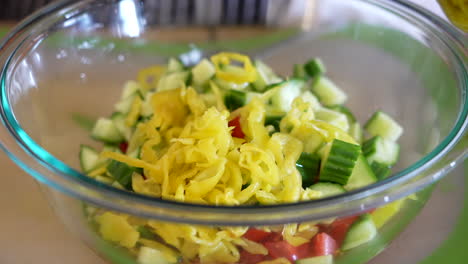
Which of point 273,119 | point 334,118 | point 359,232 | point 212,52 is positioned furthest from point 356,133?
point 212,52

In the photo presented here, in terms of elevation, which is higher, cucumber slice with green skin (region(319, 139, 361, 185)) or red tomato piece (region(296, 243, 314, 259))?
cucumber slice with green skin (region(319, 139, 361, 185))

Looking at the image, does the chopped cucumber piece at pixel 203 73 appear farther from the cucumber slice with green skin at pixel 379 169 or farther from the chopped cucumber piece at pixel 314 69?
the cucumber slice with green skin at pixel 379 169

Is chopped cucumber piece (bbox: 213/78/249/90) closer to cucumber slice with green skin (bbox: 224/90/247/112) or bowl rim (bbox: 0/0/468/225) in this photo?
cucumber slice with green skin (bbox: 224/90/247/112)

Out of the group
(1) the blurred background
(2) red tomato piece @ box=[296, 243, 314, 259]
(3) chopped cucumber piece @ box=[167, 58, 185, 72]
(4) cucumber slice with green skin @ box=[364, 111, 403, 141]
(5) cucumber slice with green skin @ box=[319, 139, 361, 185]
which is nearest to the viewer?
(2) red tomato piece @ box=[296, 243, 314, 259]

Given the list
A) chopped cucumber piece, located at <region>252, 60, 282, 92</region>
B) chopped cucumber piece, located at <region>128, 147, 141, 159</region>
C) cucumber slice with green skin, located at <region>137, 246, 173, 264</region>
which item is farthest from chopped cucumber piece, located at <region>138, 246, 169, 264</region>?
chopped cucumber piece, located at <region>252, 60, 282, 92</region>

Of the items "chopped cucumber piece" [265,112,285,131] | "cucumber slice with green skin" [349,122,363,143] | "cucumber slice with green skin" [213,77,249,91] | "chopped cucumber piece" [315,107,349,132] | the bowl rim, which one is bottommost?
"cucumber slice with green skin" [349,122,363,143]

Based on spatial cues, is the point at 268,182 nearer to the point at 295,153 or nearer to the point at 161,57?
the point at 295,153

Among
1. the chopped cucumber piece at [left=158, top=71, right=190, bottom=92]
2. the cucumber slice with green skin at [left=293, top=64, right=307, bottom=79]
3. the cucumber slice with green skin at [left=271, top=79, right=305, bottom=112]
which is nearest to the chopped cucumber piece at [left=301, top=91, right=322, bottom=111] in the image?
the cucumber slice with green skin at [left=271, top=79, right=305, bottom=112]

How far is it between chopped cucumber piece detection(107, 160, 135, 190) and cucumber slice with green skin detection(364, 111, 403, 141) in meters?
0.47

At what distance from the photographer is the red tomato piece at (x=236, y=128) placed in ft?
2.82

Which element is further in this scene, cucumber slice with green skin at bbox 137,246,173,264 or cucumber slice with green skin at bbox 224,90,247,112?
cucumber slice with green skin at bbox 224,90,247,112

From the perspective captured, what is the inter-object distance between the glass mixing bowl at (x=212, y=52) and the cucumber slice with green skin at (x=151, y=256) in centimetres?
1

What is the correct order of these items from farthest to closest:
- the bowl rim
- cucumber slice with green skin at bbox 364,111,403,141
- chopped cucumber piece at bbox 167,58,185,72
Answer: chopped cucumber piece at bbox 167,58,185,72 < cucumber slice with green skin at bbox 364,111,403,141 < the bowl rim

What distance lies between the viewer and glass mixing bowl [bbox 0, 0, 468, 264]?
0.64 meters
